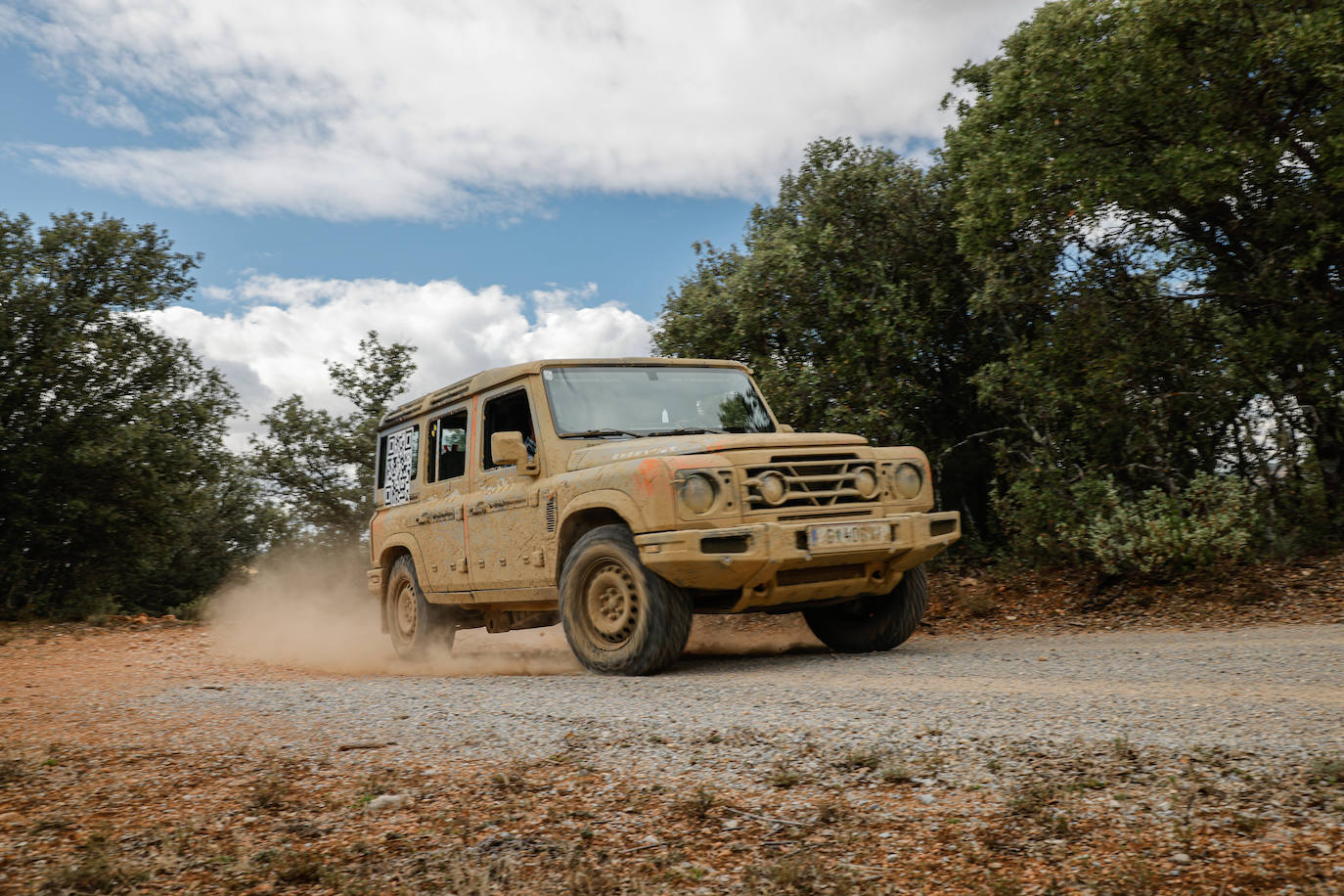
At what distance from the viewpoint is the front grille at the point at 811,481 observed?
21.9 feet

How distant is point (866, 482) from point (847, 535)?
48cm

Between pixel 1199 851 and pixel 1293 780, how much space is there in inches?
28.4

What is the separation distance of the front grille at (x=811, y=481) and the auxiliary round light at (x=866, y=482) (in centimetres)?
2

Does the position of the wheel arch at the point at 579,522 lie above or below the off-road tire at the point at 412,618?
above

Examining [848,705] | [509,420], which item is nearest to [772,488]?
[848,705]

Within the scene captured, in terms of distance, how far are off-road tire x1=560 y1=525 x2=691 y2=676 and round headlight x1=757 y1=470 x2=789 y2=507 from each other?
81 cm

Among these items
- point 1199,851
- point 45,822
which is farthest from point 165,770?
point 1199,851

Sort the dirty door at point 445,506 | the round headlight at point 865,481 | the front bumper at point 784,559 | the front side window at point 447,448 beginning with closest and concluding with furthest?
the front bumper at point 784,559
the round headlight at point 865,481
the dirty door at point 445,506
the front side window at point 447,448

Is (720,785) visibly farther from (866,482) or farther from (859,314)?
(859,314)

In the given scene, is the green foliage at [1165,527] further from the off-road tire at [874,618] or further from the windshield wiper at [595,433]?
the windshield wiper at [595,433]

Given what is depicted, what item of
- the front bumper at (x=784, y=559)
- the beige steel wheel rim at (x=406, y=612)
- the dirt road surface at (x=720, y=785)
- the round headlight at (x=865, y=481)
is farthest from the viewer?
the beige steel wheel rim at (x=406, y=612)

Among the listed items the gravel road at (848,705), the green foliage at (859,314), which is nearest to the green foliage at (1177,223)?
the green foliage at (859,314)

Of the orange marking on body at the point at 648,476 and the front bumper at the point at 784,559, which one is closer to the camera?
the front bumper at the point at 784,559

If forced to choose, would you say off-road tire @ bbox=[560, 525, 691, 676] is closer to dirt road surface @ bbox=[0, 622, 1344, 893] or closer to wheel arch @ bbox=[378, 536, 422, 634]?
dirt road surface @ bbox=[0, 622, 1344, 893]
